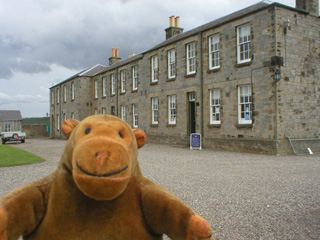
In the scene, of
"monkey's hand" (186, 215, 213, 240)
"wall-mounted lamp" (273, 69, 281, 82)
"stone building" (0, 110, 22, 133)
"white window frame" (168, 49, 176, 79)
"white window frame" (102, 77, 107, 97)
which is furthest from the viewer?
"stone building" (0, 110, 22, 133)

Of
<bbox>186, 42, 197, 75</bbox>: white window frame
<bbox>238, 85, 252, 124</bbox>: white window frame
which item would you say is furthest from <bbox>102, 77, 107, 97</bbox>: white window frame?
<bbox>238, 85, 252, 124</bbox>: white window frame

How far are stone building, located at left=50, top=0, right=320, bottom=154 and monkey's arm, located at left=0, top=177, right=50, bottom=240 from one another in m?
12.8

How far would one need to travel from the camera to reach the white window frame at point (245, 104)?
49.0 ft

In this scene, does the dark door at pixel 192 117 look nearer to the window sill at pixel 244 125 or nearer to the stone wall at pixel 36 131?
the window sill at pixel 244 125

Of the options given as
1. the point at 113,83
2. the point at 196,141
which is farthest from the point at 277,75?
the point at 113,83

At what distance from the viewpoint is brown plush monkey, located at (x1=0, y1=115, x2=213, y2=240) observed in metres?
1.63

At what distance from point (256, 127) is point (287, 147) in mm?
1602

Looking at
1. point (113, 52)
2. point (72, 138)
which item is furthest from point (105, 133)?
point (113, 52)

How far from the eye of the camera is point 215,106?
666 inches

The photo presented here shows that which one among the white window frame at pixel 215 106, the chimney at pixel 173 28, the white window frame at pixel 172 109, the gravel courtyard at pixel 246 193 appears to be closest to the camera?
the gravel courtyard at pixel 246 193

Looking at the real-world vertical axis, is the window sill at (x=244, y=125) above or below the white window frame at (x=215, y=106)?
below

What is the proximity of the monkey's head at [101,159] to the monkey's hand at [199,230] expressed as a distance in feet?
1.44

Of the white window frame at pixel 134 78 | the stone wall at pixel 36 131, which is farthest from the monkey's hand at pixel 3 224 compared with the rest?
the stone wall at pixel 36 131

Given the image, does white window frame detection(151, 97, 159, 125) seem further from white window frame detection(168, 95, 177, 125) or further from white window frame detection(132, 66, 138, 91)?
white window frame detection(132, 66, 138, 91)
